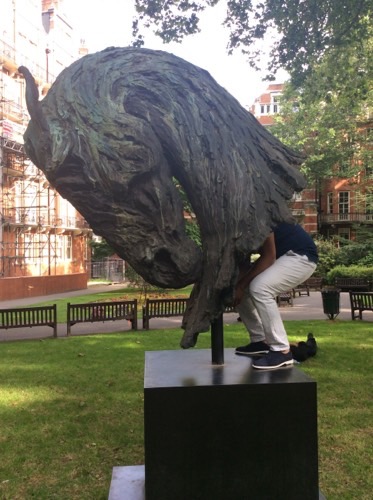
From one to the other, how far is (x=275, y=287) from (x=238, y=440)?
114cm

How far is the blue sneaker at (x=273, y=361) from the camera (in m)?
3.78

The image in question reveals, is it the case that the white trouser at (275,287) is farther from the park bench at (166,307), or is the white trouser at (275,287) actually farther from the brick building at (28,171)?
the brick building at (28,171)

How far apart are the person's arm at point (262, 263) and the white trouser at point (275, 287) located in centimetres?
4

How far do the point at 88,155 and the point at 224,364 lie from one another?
200 centimetres

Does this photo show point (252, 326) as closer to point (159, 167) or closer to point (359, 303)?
point (159, 167)

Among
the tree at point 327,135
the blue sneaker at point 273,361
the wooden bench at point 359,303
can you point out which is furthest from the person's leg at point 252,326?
the tree at point 327,135

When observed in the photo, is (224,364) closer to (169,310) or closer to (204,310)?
(204,310)

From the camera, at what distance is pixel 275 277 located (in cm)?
374

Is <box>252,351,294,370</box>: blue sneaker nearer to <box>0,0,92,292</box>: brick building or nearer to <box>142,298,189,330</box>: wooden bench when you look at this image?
<box>142,298,189,330</box>: wooden bench

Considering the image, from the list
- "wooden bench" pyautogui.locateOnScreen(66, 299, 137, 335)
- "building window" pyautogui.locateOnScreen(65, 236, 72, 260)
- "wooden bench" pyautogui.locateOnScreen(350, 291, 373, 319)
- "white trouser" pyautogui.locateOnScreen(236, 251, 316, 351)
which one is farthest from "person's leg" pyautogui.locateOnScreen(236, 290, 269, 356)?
"building window" pyautogui.locateOnScreen(65, 236, 72, 260)

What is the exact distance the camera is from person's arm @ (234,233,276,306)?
3741mm

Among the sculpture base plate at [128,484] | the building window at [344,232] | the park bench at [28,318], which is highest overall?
the building window at [344,232]

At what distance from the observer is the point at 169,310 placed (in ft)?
43.1

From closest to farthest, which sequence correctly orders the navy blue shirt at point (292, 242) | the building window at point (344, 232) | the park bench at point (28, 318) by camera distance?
1. the navy blue shirt at point (292, 242)
2. the park bench at point (28, 318)
3. the building window at point (344, 232)
